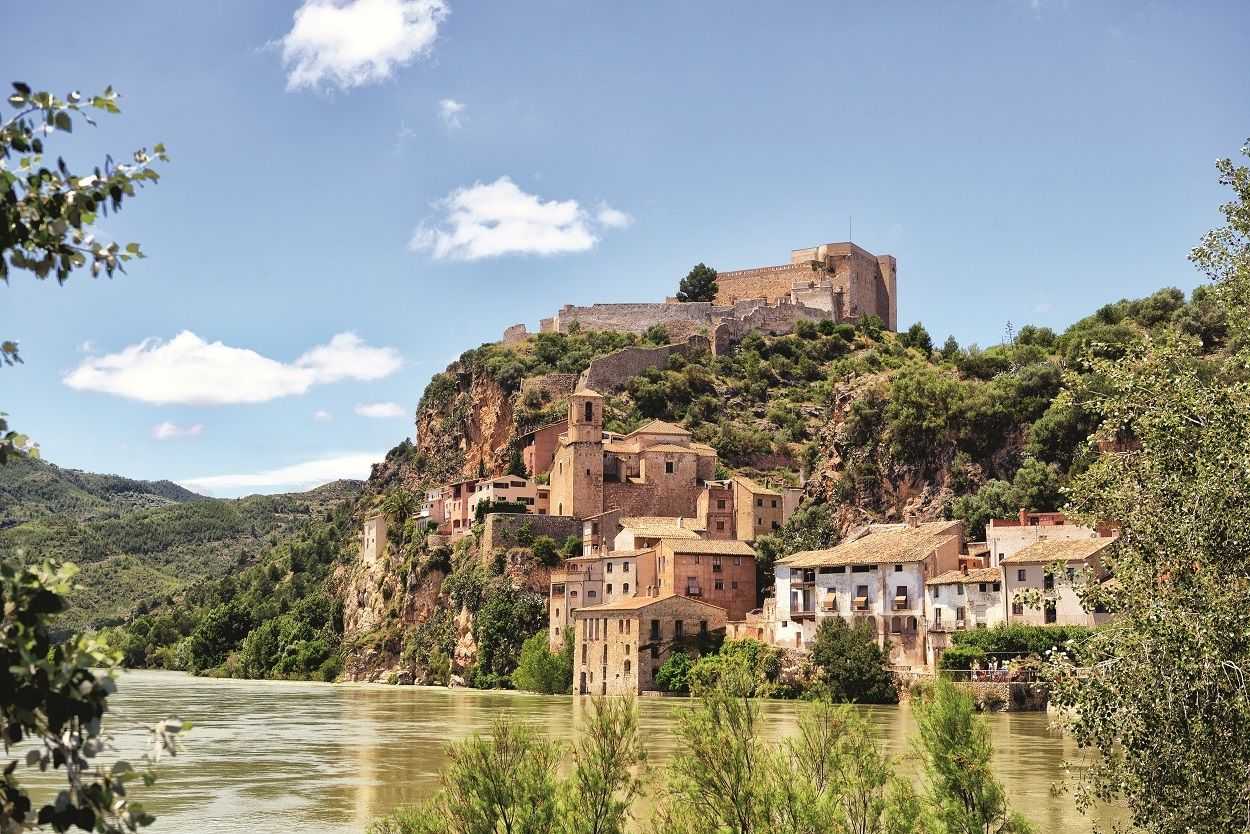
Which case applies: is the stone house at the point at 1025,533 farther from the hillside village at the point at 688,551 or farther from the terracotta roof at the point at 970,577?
the terracotta roof at the point at 970,577

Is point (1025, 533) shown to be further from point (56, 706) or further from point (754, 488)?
point (56, 706)

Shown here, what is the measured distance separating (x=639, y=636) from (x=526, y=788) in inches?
1843

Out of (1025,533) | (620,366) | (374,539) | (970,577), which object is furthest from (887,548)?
(374,539)

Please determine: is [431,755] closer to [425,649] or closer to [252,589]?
[425,649]

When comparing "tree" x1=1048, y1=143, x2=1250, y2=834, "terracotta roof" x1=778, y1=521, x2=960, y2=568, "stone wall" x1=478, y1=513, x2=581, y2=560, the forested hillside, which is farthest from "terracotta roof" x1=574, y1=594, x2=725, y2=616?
"tree" x1=1048, y1=143, x2=1250, y2=834

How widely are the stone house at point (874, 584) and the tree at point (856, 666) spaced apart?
122cm

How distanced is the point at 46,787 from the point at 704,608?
1552 inches

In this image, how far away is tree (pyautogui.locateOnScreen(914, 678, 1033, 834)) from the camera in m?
18.5

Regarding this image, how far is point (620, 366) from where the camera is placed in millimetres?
106375

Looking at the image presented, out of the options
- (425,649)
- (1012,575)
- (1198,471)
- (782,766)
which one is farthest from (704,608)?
(1198,471)

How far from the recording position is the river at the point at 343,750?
30.0 m

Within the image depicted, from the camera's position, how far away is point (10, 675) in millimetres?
5676

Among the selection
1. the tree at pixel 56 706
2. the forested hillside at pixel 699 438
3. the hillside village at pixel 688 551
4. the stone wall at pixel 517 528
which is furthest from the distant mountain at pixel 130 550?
the tree at pixel 56 706

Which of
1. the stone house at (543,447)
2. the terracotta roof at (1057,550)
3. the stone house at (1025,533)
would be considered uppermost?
the stone house at (543,447)
